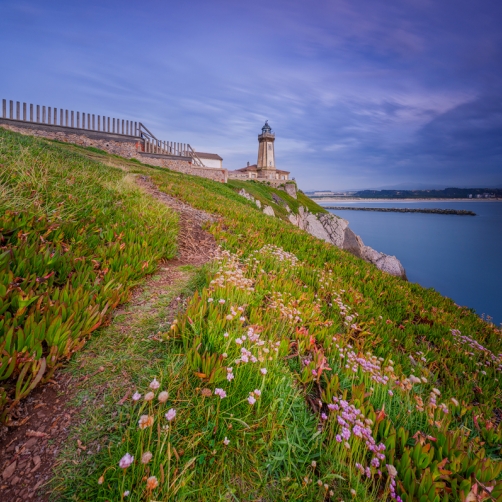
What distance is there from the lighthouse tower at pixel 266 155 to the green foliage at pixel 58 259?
7851 centimetres

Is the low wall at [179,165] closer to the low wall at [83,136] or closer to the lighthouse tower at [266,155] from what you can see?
the low wall at [83,136]

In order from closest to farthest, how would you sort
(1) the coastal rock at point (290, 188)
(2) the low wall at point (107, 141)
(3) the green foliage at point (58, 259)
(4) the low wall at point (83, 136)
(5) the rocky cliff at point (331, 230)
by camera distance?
(3) the green foliage at point (58, 259) < (4) the low wall at point (83, 136) < (2) the low wall at point (107, 141) < (5) the rocky cliff at point (331, 230) < (1) the coastal rock at point (290, 188)

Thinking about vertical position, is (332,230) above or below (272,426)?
above

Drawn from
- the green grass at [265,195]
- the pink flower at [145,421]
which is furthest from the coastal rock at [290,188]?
the pink flower at [145,421]

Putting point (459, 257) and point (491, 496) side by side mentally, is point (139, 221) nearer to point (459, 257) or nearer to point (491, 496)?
point (491, 496)

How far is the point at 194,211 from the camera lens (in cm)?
929

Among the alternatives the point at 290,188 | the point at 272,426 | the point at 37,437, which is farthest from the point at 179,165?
the point at 290,188

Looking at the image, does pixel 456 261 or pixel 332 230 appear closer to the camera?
pixel 456 261

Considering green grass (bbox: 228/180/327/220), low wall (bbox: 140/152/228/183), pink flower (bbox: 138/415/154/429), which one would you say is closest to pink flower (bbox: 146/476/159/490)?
pink flower (bbox: 138/415/154/429)

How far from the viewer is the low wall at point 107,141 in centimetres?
2189

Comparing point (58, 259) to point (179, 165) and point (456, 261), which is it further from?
point (456, 261)

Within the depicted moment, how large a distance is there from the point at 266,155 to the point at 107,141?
209 feet

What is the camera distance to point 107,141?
24.2m

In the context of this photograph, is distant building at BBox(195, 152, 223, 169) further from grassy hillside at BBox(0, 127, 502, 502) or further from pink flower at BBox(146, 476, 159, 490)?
pink flower at BBox(146, 476, 159, 490)
